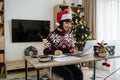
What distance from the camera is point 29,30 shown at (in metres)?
4.29

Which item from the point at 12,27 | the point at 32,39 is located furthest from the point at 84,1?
the point at 12,27

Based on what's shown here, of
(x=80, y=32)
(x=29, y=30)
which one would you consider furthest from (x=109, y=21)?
(x=29, y=30)

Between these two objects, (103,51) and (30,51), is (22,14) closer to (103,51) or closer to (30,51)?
(30,51)

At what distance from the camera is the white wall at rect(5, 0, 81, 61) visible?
413 centimetres

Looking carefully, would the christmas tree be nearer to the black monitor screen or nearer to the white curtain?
the white curtain

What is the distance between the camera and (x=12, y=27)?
409cm

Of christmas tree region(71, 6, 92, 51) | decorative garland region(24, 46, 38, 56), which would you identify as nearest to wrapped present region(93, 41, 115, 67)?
christmas tree region(71, 6, 92, 51)

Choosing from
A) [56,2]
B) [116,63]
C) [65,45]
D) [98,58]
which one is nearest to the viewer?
[98,58]

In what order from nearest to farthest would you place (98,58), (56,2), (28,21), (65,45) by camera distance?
1. (98,58)
2. (65,45)
3. (28,21)
4. (56,2)

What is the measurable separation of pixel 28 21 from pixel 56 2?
3.52 feet

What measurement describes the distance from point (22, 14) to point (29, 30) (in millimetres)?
475

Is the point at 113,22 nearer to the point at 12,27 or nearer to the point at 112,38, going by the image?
the point at 112,38

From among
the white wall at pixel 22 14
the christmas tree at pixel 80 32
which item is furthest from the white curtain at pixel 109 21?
the white wall at pixel 22 14

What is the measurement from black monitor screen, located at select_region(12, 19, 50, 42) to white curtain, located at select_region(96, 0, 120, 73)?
1497mm
